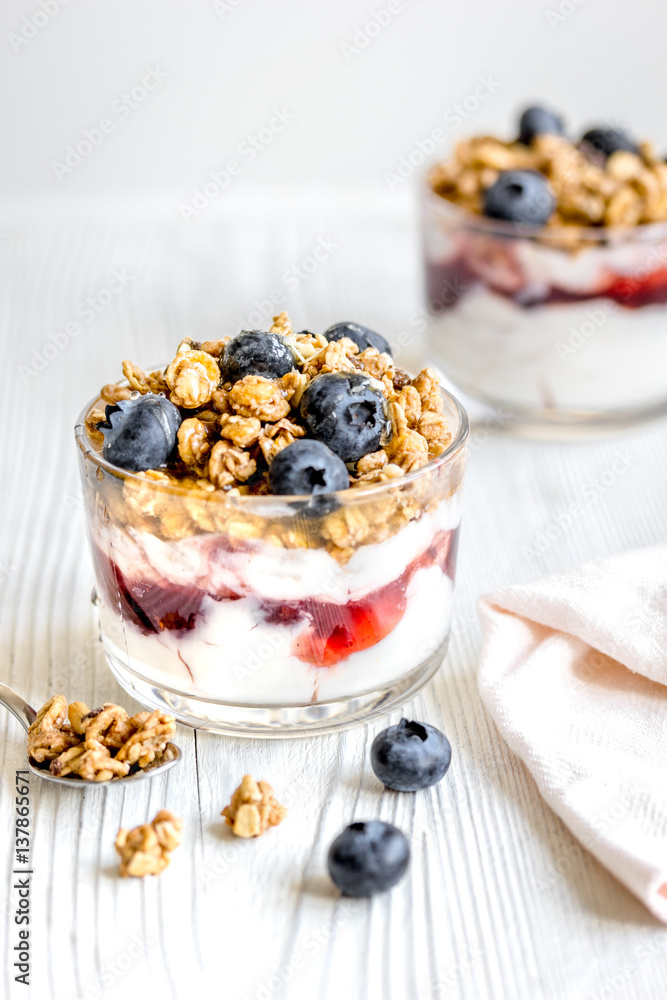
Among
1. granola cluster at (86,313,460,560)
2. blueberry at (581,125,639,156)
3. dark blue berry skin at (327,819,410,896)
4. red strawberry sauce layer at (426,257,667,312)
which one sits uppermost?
blueberry at (581,125,639,156)

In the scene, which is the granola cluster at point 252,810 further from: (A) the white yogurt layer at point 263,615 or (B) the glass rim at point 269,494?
(B) the glass rim at point 269,494

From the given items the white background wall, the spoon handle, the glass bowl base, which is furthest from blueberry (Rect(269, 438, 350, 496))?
the white background wall

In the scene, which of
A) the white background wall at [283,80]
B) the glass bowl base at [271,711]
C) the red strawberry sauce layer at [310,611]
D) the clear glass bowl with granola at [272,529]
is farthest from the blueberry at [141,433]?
the white background wall at [283,80]

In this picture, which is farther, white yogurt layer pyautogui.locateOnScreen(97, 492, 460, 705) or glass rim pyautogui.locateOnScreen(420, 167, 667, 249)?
glass rim pyautogui.locateOnScreen(420, 167, 667, 249)

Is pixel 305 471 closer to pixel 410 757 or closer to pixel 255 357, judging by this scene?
pixel 255 357

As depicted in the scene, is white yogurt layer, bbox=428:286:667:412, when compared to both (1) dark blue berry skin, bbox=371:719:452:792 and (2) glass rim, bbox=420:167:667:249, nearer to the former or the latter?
(2) glass rim, bbox=420:167:667:249

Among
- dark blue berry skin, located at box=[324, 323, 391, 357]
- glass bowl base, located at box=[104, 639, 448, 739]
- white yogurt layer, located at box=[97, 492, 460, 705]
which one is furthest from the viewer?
dark blue berry skin, located at box=[324, 323, 391, 357]

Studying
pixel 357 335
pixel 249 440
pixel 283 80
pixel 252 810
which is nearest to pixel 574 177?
pixel 357 335
